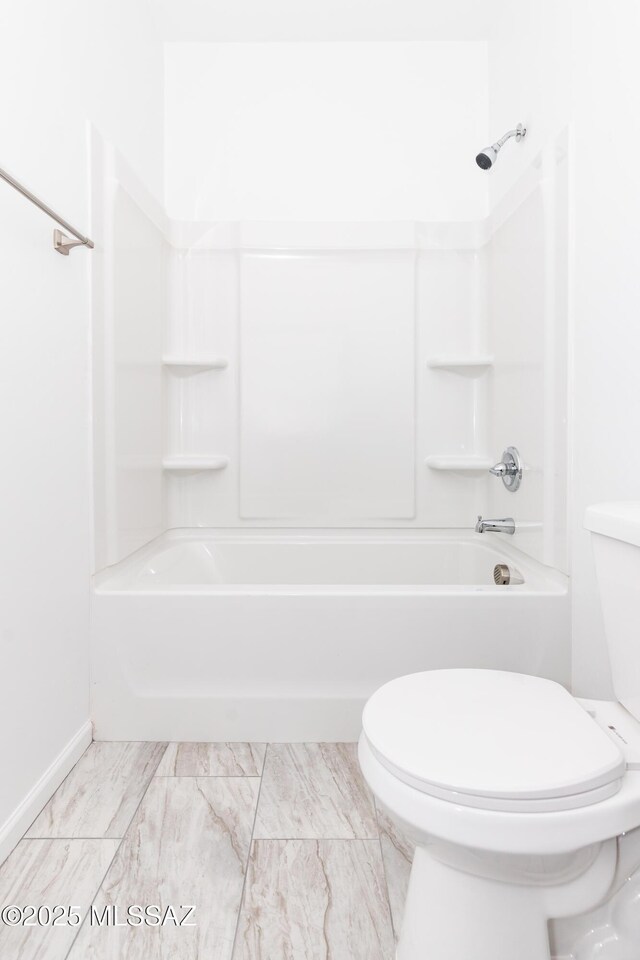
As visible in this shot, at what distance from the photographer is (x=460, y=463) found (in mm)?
2377

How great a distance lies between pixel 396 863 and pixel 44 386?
1307mm

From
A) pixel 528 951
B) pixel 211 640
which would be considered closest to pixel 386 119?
pixel 211 640

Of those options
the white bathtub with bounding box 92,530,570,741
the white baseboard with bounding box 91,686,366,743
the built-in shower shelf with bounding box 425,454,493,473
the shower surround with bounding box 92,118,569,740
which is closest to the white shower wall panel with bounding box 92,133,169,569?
the shower surround with bounding box 92,118,569,740

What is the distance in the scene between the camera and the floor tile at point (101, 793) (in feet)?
4.29

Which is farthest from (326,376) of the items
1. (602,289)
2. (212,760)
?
(212,760)

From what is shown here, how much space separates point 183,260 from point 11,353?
1312 millimetres

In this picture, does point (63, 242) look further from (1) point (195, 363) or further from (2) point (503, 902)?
(2) point (503, 902)

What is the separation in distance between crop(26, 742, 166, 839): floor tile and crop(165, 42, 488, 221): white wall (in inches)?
78.1

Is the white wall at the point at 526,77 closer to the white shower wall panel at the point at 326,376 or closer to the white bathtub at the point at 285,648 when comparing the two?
the white shower wall panel at the point at 326,376

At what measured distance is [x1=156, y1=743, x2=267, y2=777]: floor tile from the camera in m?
1.53

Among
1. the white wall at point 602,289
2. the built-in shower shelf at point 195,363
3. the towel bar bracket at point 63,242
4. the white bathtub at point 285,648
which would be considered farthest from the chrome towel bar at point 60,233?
the white wall at point 602,289

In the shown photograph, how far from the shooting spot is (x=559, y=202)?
5.60ft

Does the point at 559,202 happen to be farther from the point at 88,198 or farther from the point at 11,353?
the point at 11,353

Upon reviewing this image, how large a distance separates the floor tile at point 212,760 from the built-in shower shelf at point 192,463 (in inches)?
41.6
